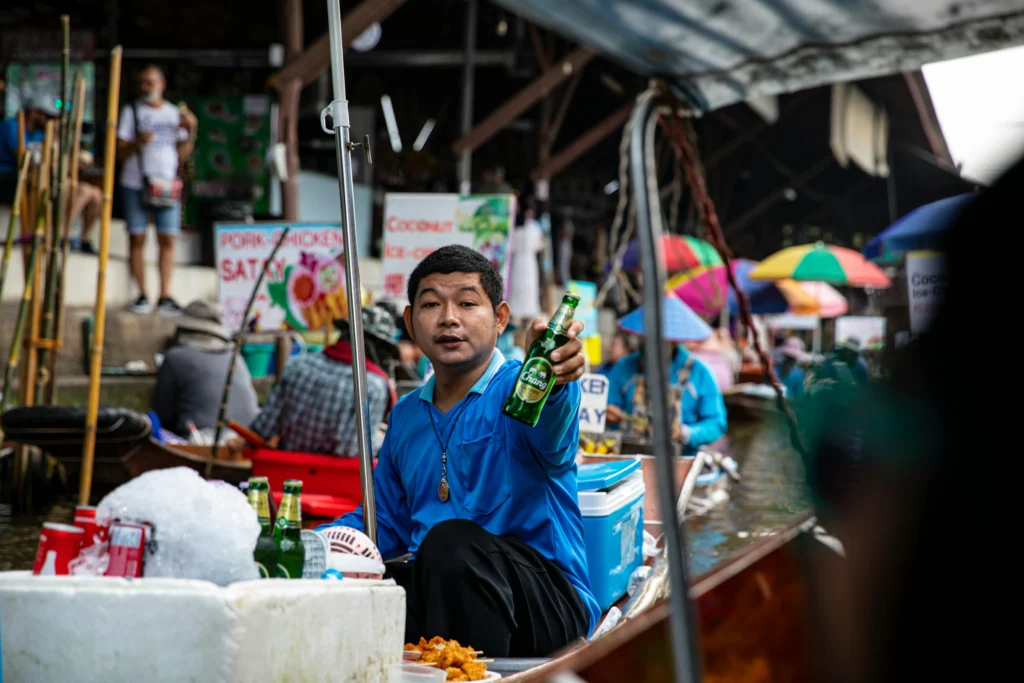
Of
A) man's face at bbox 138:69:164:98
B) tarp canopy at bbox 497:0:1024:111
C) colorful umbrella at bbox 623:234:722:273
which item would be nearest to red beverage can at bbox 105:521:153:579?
tarp canopy at bbox 497:0:1024:111

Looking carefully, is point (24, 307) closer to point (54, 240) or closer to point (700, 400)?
point (54, 240)

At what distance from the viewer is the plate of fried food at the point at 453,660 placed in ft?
8.88

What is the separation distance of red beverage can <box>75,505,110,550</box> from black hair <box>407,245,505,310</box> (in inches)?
53.5

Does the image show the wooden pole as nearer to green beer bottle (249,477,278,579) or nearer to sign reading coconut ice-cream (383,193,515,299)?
sign reading coconut ice-cream (383,193,515,299)

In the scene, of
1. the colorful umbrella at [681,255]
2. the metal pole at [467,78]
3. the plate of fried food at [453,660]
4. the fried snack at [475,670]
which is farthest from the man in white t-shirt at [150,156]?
the fried snack at [475,670]

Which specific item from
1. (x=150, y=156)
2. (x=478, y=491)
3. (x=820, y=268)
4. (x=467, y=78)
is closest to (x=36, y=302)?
(x=150, y=156)

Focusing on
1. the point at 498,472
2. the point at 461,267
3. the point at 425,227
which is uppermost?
the point at 425,227

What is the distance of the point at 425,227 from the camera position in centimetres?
750

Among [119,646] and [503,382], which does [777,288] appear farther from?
[119,646]

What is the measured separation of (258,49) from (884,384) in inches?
586

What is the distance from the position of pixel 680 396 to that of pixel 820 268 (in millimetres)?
9913

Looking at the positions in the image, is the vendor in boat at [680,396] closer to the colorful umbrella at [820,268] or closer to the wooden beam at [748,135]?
the colorful umbrella at [820,268]

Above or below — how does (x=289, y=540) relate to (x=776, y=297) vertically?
below

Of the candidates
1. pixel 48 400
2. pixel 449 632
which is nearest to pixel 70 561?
pixel 449 632
